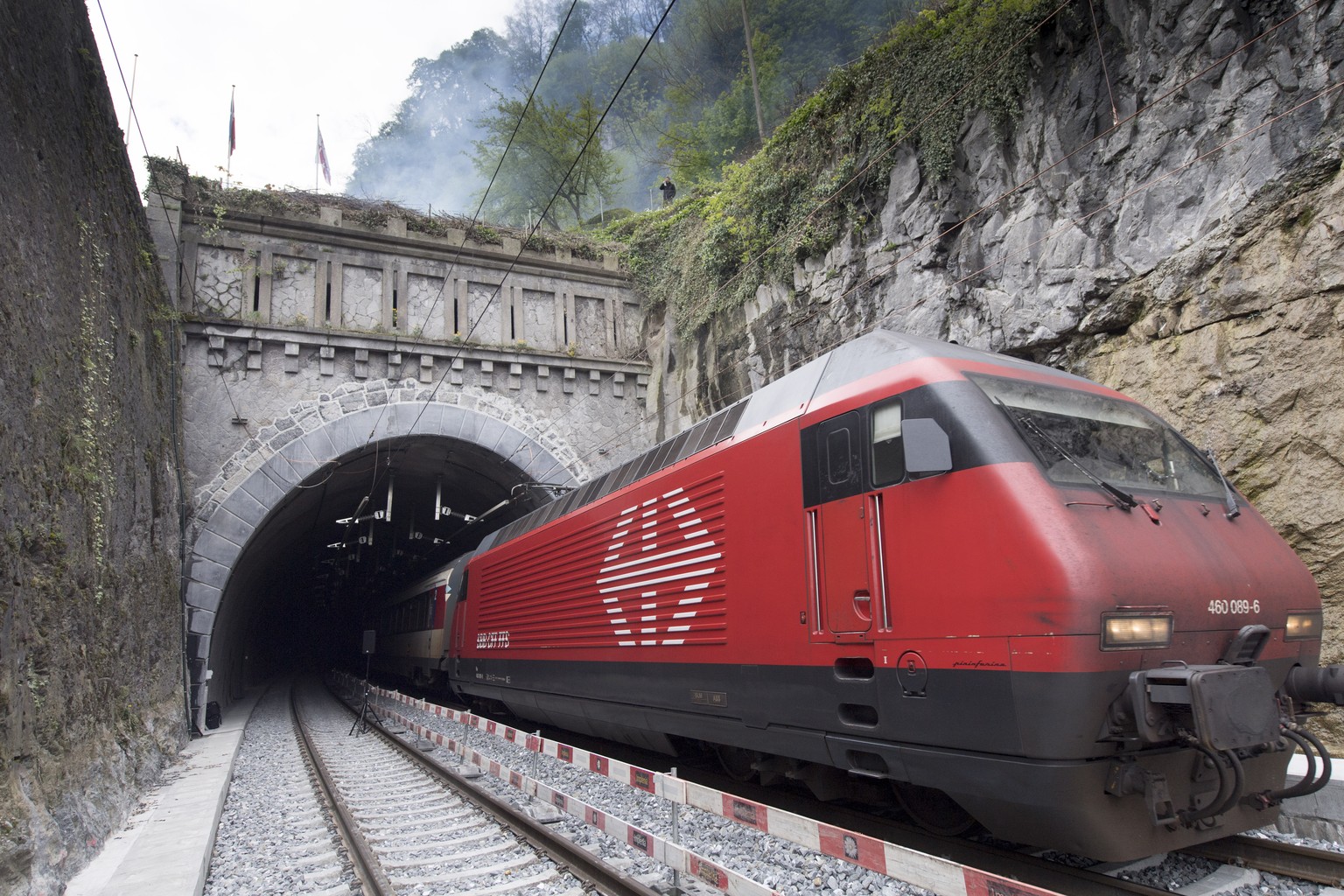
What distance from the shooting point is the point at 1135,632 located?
3455mm

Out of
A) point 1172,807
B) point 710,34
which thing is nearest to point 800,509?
point 1172,807

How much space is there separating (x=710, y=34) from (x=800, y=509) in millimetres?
36110

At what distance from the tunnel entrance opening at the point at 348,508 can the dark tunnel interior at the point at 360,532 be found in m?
0.05

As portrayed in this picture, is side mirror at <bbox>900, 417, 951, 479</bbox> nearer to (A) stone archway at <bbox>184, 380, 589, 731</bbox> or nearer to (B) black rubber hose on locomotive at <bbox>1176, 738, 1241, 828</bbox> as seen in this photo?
(B) black rubber hose on locomotive at <bbox>1176, 738, 1241, 828</bbox>

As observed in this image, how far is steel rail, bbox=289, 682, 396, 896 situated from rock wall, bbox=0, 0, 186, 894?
1586 millimetres

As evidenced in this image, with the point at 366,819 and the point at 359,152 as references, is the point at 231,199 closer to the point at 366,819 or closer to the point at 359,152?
the point at 366,819

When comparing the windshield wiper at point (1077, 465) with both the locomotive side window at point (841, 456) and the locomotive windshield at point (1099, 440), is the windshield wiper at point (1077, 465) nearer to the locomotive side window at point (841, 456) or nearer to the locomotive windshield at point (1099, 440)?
the locomotive windshield at point (1099, 440)

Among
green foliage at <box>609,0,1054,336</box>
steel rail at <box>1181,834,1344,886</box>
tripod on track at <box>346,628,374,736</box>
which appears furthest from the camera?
tripod on track at <box>346,628,374,736</box>

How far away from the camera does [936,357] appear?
448 cm

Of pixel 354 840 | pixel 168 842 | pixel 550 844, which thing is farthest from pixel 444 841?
pixel 168 842

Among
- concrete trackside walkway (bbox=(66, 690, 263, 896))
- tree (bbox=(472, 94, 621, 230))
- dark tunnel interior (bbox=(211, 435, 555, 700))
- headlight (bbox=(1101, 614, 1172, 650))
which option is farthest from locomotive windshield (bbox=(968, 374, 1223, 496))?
tree (bbox=(472, 94, 621, 230))

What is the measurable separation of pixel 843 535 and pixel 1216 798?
2.10 meters

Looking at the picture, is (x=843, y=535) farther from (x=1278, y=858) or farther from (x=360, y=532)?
(x=360, y=532)

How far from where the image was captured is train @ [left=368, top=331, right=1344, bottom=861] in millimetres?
3385
